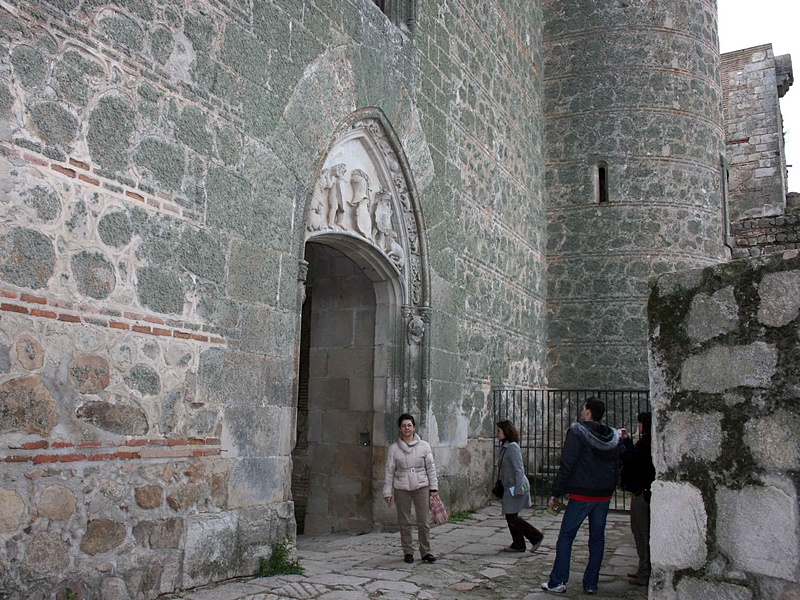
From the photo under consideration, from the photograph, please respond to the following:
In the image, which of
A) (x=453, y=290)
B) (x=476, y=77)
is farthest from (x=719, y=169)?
(x=453, y=290)

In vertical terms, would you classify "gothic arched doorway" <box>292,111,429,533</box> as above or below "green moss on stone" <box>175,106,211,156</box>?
below

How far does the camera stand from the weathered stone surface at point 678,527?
3070mm

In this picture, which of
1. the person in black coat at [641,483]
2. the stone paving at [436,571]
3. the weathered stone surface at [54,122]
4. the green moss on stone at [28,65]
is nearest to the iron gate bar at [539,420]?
the stone paving at [436,571]

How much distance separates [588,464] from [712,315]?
7.65ft

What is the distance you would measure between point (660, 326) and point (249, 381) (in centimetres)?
320

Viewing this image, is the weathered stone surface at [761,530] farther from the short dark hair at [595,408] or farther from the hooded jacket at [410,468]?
the hooded jacket at [410,468]

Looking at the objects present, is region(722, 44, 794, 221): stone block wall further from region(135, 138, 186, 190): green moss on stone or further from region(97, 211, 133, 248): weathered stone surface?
region(97, 211, 133, 248): weathered stone surface

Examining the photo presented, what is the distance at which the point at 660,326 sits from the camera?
3.31 m

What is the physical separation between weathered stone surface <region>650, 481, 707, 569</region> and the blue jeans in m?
2.17

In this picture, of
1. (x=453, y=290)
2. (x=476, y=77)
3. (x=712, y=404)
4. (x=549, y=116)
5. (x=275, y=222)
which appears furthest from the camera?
(x=549, y=116)

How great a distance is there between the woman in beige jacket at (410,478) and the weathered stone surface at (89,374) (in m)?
2.78

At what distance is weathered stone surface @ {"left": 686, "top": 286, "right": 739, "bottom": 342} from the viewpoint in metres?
3.11

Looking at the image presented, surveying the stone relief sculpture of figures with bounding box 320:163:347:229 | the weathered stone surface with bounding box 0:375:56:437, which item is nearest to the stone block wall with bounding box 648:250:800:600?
the weathered stone surface with bounding box 0:375:56:437

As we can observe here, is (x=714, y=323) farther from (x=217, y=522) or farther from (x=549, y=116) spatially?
(x=549, y=116)
